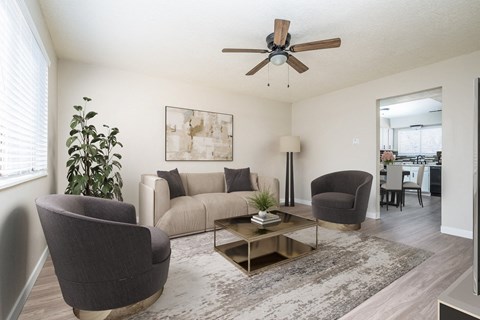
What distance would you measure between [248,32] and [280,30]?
617 mm

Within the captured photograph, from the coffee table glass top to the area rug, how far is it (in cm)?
34

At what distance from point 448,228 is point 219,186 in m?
3.47

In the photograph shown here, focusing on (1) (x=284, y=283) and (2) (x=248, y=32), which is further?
(2) (x=248, y=32)

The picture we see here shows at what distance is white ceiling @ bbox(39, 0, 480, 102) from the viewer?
2.07 m

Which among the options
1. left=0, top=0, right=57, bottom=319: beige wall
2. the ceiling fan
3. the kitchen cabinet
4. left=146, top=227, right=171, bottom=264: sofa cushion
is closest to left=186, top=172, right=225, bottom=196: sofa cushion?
left=0, top=0, right=57, bottom=319: beige wall

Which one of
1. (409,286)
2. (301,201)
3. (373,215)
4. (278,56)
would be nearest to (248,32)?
(278,56)

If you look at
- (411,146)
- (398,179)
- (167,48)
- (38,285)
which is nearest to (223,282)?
(38,285)

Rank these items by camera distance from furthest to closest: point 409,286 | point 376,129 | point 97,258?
point 376,129 < point 409,286 < point 97,258

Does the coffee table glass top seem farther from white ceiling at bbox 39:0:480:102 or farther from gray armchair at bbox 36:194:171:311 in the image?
white ceiling at bbox 39:0:480:102

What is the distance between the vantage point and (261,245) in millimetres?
2576

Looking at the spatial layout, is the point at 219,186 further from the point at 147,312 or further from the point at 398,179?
the point at 398,179

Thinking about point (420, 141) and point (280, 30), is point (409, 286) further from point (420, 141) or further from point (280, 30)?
point (420, 141)

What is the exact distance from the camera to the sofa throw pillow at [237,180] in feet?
13.4

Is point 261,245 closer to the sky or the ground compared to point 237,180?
closer to the ground
